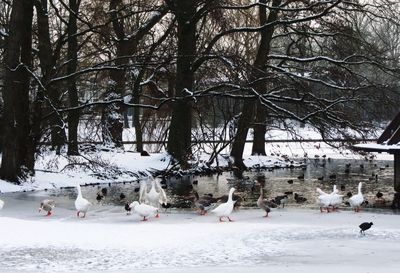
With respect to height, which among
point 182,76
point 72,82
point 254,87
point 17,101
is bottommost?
point 17,101

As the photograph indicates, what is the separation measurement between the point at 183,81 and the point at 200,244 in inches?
694

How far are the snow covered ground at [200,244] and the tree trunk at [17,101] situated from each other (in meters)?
7.52

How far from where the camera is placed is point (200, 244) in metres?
12.6

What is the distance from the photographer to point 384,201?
21.2m

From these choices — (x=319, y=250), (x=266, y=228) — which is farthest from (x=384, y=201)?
(x=319, y=250)

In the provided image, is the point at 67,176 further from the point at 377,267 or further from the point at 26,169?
the point at 377,267

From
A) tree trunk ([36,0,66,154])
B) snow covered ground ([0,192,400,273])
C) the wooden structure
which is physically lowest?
snow covered ground ([0,192,400,273])

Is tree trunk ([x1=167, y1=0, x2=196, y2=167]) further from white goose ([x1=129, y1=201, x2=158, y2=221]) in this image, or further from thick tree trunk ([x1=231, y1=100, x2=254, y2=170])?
white goose ([x1=129, y1=201, x2=158, y2=221])

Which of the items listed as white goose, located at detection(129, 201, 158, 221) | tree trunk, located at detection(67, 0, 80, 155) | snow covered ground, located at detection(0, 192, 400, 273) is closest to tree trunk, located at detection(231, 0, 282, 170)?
tree trunk, located at detection(67, 0, 80, 155)

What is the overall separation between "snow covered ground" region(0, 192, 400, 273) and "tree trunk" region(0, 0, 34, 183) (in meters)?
7.52

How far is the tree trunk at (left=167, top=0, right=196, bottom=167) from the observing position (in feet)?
96.9

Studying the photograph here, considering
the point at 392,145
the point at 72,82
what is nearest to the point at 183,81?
the point at 72,82

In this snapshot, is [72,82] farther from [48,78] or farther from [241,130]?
[241,130]

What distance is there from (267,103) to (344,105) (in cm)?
405
